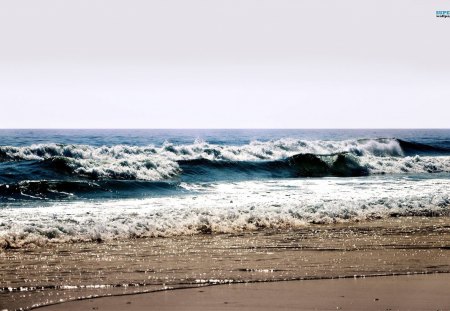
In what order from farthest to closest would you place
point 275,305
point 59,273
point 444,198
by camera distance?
point 444,198 → point 59,273 → point 275,305

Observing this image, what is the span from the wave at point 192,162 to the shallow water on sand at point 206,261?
1397 cm

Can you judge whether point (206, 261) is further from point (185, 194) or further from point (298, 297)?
point (185, 194)

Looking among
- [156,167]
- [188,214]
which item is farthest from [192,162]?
[188,214]

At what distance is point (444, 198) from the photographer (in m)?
14.4

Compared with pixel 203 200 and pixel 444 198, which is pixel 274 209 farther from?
pixel 444 198

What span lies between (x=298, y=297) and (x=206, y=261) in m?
1.92

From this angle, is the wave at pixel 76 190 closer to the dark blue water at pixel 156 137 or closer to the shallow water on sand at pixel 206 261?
the shallow water on sand at pixel 206 261

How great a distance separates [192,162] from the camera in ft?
89.1

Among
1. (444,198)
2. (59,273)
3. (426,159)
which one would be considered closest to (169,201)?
(444,198)

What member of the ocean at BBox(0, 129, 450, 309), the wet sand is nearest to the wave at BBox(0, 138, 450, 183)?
the ocean at BBox(0, 129, 450, 309)

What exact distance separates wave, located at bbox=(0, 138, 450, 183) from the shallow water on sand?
550 inches

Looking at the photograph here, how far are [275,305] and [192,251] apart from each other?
110 inches

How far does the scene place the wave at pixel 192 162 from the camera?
2322cm

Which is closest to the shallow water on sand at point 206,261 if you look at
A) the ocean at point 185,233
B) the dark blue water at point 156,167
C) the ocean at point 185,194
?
the ocean at point 185,233
